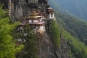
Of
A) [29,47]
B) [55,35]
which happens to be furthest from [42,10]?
[29,47]

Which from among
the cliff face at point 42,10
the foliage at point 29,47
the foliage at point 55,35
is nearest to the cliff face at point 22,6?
the cliff face at point 42,10

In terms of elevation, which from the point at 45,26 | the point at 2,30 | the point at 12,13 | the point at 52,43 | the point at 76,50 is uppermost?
the point at 2,30

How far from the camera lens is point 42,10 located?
2138 inches

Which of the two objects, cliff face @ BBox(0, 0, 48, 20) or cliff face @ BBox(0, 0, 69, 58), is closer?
cliff face @ BBox(0, 0, 69, 58)

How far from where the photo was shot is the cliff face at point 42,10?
4378 centimetres

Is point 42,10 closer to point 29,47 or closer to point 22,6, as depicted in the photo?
point 22,6

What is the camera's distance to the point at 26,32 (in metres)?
39.8

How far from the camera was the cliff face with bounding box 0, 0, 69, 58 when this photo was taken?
43.8m

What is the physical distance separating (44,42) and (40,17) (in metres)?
6.22

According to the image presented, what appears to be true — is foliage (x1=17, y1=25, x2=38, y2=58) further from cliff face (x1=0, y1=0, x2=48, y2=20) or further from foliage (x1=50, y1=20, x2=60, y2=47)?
foliage (x1=50, y1=20, x2=60, y2=47)

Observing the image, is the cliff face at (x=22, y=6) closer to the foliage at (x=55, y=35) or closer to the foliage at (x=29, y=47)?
the foliage at (x=55, y=35)

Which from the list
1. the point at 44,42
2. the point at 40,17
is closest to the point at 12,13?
the point at 40,17

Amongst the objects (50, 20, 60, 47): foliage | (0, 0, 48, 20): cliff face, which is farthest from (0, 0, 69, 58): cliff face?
(50, 20, 60, 47): foliage

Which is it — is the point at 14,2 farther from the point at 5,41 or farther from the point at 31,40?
the point at 5,41
